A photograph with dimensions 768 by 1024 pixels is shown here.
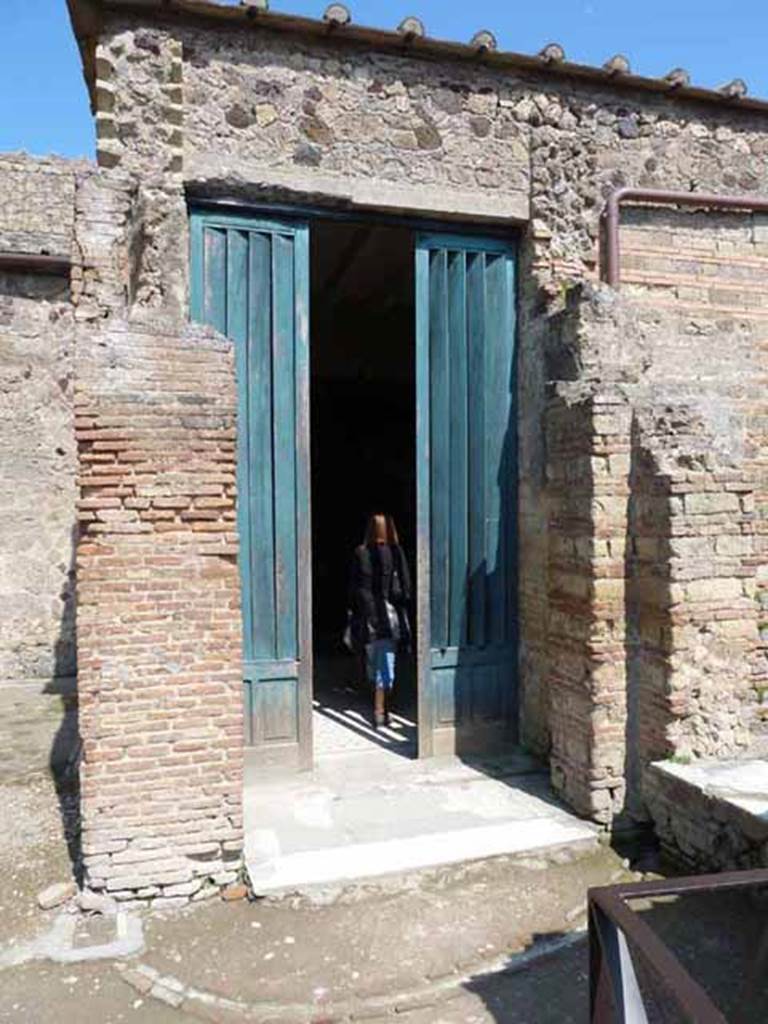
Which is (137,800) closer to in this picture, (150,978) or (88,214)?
(150,978)

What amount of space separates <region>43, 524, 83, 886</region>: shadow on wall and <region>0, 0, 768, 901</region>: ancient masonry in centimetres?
84

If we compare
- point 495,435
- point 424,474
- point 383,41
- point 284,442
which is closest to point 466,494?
point 424,474

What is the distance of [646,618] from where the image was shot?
4.62 metres

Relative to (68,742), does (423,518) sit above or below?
above

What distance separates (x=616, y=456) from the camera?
467 centimetres

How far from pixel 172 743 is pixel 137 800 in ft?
1.04

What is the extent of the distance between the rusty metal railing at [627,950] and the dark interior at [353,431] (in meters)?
6.95

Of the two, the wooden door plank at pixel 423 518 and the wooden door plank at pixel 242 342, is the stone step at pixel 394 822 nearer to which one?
the wooden door plank at pixel 423 518

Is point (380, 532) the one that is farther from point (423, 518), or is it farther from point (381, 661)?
point (381, 661)

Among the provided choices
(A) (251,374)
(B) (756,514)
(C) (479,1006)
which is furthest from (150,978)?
(B) (756,514)

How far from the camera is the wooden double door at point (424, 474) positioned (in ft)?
17.6

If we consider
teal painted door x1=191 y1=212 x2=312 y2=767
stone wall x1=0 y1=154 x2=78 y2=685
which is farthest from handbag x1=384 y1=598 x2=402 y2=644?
stone wall x1=0 y1=154 x2=78 y2=685

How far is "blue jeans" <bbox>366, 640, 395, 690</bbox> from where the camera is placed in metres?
6.31

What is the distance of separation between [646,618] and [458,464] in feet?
6.16
